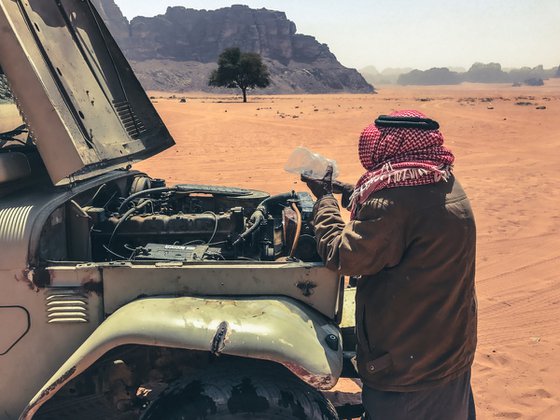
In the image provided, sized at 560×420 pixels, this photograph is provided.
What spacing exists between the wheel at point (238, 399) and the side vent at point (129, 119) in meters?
1.98

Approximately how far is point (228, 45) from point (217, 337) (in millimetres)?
149965

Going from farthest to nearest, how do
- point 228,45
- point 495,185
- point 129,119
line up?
point 228,45, point 495,185, point 129,119

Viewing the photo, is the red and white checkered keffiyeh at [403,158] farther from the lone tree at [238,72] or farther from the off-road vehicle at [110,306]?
the lone tree at [238,72]

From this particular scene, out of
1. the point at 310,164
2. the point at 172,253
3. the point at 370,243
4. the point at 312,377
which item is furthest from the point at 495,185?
the point at 312,377

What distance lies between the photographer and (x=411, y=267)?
248 centimetres

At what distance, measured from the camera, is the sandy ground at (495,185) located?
4.77m

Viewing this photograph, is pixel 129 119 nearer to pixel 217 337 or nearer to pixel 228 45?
pixel 217 337

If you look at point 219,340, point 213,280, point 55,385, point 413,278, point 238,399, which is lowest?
point 238,399

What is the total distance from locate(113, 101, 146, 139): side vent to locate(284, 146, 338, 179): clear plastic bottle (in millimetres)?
1404

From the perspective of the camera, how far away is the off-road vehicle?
2502 mm

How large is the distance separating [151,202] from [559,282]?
5369 mm

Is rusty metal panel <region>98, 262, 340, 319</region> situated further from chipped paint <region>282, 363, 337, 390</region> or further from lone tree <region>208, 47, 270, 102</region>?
lone tree <region>208, 47, 270, 102</region>

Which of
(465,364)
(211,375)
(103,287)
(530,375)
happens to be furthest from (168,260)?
(530,375)

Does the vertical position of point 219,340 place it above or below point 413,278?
below
